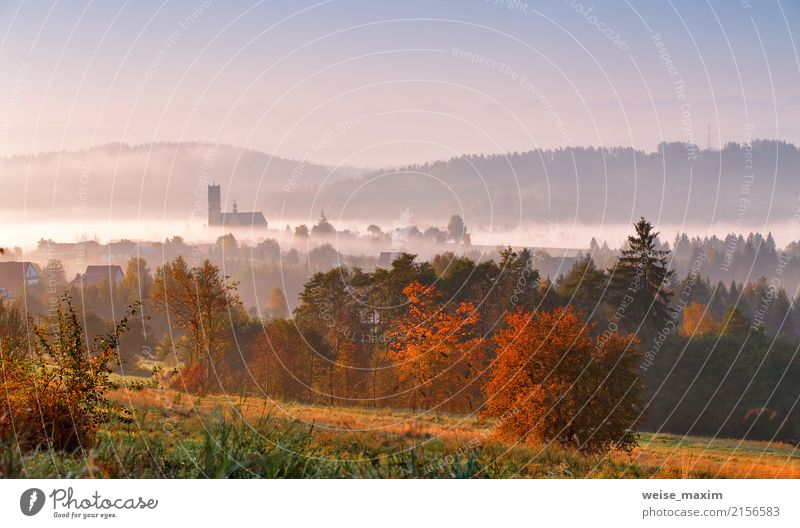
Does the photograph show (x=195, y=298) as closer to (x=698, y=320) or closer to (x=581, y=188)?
(x=581, y=188)

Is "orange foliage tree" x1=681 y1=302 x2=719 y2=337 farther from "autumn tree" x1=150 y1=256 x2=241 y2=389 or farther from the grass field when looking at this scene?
"autumn tree" x1=150 y1=256 x2=241 y2=389

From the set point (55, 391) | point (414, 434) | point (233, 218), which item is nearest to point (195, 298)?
point (233, 218)

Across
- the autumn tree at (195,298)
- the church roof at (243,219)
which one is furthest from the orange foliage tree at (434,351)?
the autumn tree at (195,298)

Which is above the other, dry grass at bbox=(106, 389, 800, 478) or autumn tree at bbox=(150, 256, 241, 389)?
autumn tree at bbox=(150, 256, 241, 389)

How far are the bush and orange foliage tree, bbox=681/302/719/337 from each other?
73.6 feet

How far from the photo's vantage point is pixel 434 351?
23000 mm

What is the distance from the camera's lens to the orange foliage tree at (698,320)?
101 feet

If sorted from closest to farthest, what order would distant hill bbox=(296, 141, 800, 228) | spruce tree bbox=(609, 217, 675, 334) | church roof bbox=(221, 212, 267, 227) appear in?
church roof bbox=(221, 212, 267, 227) < distant hill bbox=(296, 141, 800, 228) < spruce tree bbox=(609, 217, 675, 334)

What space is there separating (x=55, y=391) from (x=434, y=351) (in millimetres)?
11116

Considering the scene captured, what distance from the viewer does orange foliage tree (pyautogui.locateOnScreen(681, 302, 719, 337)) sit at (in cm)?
3066

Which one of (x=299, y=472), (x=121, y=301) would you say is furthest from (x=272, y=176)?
(x=299, y=472)

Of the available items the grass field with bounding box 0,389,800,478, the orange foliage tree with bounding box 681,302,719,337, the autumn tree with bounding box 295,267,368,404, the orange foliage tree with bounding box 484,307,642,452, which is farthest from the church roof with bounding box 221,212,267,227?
the orange foliage tree with bounding box 681,302,719,337
